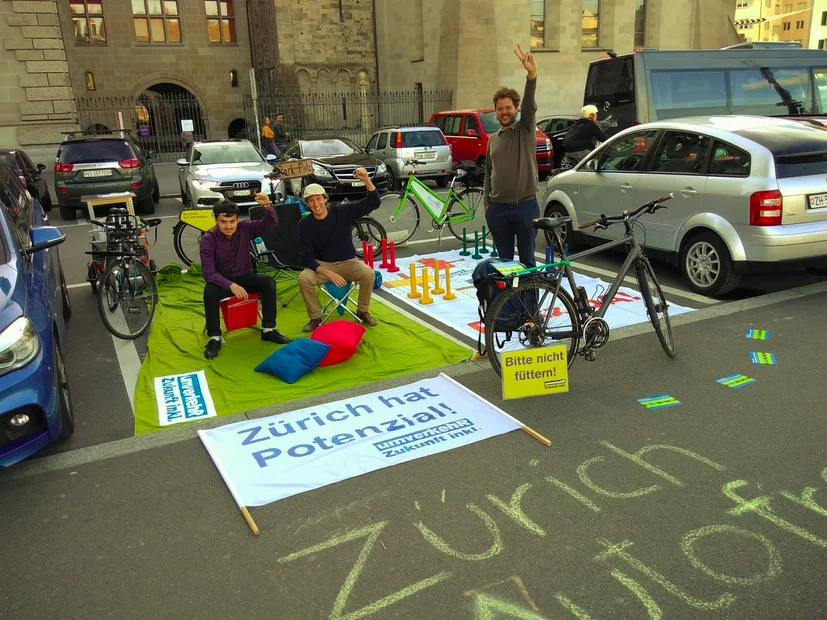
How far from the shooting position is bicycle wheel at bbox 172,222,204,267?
9133 millimetres

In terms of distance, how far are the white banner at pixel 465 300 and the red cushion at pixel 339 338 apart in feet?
3.55

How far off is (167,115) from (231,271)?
88.2ft

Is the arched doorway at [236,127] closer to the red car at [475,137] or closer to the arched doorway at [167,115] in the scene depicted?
the arched doorway at [167,115]

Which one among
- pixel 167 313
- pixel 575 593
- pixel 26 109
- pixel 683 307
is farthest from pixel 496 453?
pixel 26 109

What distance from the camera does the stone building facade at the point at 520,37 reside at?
87.7ft

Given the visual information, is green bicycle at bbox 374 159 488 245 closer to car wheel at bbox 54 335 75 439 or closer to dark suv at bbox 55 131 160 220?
car wheel at bbox 54 335 75 439

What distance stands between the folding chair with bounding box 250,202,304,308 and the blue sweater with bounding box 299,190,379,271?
879mm

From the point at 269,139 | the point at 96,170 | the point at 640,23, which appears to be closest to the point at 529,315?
the point at 96,170

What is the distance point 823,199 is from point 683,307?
5.44 ft

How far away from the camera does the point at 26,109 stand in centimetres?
2145

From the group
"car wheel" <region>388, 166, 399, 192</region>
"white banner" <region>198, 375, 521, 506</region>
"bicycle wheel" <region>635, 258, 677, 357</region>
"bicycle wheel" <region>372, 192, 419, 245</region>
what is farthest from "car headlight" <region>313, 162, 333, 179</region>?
"white banner" <region>198, 375, 521, 506</region>

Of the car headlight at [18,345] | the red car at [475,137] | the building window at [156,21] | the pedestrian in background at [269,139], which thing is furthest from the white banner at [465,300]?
the building window at [156,21]

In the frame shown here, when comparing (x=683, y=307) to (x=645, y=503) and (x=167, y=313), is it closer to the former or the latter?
(x=645, y=503)

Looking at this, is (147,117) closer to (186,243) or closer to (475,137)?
(475,137)
